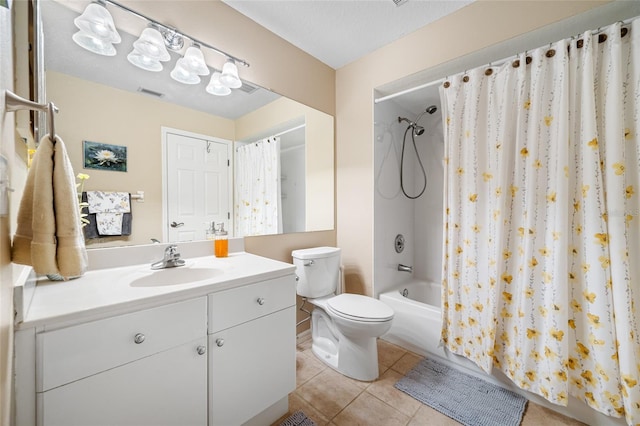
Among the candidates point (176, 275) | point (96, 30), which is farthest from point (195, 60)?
point (176, 275)

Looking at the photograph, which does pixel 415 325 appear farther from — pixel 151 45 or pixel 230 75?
pixel 151 45

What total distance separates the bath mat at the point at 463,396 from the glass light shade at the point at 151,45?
93.2 inches

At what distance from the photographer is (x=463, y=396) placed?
1.45 metres

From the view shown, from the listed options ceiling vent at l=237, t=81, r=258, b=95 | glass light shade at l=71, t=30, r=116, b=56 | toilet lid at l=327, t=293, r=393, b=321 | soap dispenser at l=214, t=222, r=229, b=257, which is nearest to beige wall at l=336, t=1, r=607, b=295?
toilet lid at l=327, t=293, r=393, b=321

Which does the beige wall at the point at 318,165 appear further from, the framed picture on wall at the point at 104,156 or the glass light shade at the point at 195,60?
the framed picture on wall at the point at 104,156

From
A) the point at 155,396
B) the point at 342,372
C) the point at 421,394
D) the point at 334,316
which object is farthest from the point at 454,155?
the point at 155,396

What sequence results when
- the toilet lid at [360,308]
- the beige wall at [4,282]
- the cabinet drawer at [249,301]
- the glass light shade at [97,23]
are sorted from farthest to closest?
the toilet lid at [360,308] < the glass light shade at [97,23] < the cabinet drawer at [249,301] < the beige wall at [4,282]

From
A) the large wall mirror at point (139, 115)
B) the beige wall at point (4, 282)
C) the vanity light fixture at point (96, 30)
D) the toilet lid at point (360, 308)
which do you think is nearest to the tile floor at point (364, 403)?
the toilet lid at point (360, 308)

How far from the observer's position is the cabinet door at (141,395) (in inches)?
28.4

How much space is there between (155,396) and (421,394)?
4.60 ft

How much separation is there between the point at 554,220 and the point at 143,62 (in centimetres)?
231

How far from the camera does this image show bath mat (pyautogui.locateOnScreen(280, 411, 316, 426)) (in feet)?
4.12

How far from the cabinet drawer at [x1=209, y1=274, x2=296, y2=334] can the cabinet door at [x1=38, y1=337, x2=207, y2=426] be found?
0.34ft

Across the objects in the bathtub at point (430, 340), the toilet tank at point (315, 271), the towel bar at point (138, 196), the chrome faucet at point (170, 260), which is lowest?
the bathtub at point (430, 340)
